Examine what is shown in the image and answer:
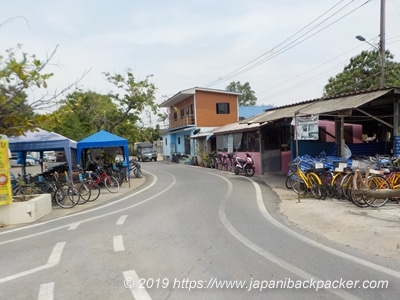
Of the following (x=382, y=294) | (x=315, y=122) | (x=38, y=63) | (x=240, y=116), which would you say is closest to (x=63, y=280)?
(x=382, y=294)

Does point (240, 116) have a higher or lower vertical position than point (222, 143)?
higher

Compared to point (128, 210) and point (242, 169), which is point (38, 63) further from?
point (242, 169)

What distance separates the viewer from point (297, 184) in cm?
1261

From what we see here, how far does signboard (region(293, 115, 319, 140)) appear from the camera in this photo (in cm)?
1213

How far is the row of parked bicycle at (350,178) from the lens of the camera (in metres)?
9.41

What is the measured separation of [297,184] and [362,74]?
87.2 feet

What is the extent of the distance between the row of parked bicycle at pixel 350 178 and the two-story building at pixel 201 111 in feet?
77.0

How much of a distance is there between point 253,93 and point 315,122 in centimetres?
6724

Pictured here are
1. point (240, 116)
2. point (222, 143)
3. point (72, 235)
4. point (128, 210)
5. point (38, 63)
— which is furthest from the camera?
point (240, 116)

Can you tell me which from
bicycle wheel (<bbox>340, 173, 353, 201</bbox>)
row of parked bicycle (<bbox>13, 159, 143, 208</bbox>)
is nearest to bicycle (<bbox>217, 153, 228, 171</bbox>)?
row of parked bicycle (<bbox>13, 159, 143, 208</bbox>)

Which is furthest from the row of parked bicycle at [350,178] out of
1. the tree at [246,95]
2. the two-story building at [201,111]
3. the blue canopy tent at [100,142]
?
the tree at [246,95]

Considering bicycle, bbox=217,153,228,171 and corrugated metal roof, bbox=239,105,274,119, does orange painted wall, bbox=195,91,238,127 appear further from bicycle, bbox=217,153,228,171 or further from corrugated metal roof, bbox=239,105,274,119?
bicycle, bbox=217,153,228,171

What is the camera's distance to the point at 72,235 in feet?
25.1

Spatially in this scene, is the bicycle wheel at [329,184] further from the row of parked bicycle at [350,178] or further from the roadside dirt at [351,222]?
the roadside dirt at [351,222]
